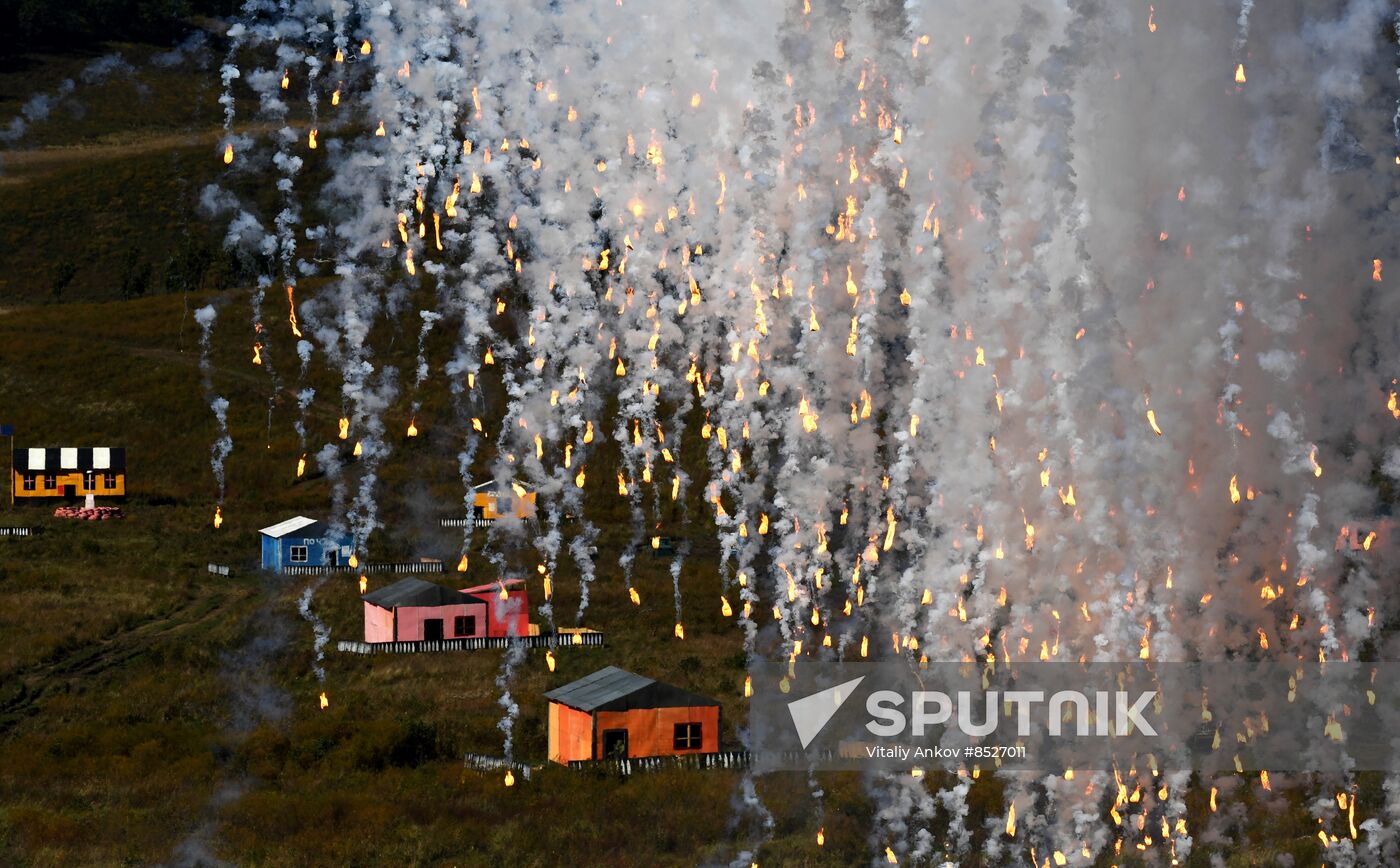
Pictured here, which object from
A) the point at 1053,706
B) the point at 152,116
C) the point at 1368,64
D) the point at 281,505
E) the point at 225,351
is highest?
the point at 152,116

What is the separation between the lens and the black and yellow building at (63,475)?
3551 inches

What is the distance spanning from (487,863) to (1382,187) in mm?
29701

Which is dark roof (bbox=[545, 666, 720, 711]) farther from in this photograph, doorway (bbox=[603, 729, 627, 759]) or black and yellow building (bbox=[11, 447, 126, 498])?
black and yellow building (bbox=[11, 447, 126, 498])

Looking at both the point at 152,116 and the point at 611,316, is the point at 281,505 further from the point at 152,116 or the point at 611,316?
the point at 152,116

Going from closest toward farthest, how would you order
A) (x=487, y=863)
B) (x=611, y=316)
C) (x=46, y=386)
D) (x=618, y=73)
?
(x=487, y=863) → (x=618, y=73) → (x=611, y=316) → (x=46, y=386)

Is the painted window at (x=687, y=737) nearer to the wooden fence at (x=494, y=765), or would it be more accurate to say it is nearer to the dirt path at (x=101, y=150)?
the wooden fence at (x=494, y=765)

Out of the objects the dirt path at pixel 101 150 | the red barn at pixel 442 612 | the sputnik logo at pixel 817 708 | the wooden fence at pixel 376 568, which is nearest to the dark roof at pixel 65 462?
the wooden fence at pixel 376 568

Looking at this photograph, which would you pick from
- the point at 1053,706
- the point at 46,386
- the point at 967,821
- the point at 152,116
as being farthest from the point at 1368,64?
the point at 152,116

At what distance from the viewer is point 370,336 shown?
4564 inches

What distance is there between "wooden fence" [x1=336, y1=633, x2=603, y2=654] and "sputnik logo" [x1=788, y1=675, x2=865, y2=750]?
40.2ft

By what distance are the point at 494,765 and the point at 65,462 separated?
52.2 metres

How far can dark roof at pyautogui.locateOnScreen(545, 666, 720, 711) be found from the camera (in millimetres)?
47875

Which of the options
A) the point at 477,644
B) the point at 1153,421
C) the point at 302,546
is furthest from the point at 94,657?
the point at 1153,421

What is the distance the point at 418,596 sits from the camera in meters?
61.9
